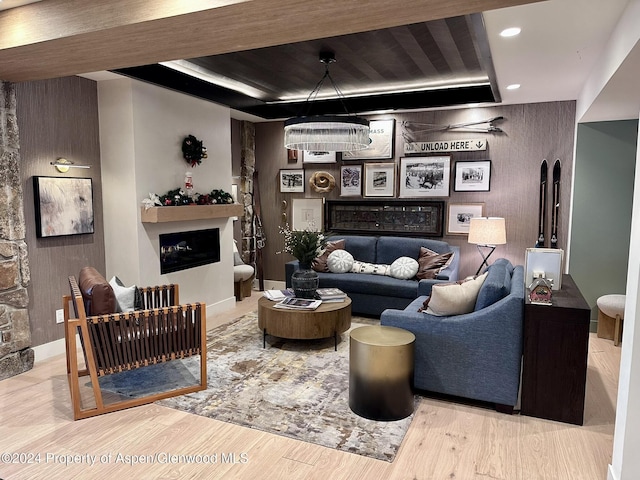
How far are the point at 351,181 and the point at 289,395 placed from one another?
3.65 m

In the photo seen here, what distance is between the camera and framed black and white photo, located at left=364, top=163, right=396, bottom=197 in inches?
237

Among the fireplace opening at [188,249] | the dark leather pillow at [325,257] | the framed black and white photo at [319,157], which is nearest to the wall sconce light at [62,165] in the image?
the fireplace opening at [188,249]

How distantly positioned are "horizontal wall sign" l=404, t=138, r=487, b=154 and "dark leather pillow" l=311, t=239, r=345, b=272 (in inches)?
60.3

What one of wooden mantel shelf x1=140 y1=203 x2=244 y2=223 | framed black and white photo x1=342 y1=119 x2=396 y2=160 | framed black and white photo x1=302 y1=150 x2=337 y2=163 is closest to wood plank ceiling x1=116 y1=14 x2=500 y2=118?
framed black and white photo x1=342 y1=119 x2=396 y2=160

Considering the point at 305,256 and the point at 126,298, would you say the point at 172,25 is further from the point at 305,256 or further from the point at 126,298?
the point at 305,256

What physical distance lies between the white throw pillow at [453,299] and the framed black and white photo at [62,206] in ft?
11.0

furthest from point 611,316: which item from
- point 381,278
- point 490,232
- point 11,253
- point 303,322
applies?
point 11,253

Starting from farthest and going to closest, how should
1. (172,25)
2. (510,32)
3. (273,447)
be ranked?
(510,32) → (273,447) → (172,25)

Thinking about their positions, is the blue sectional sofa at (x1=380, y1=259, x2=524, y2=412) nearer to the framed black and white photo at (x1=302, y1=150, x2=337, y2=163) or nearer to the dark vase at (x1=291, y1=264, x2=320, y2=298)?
the dark vase at (x1=291, y1=264, x2=320, y2=298)

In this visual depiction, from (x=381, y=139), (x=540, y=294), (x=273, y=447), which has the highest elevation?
(x=381, y=139)

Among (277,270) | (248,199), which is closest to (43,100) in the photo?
(248,199)

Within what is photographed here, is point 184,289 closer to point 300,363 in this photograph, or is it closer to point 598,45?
point 300,363

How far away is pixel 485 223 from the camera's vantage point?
16.4 ft

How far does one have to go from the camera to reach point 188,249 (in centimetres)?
509
